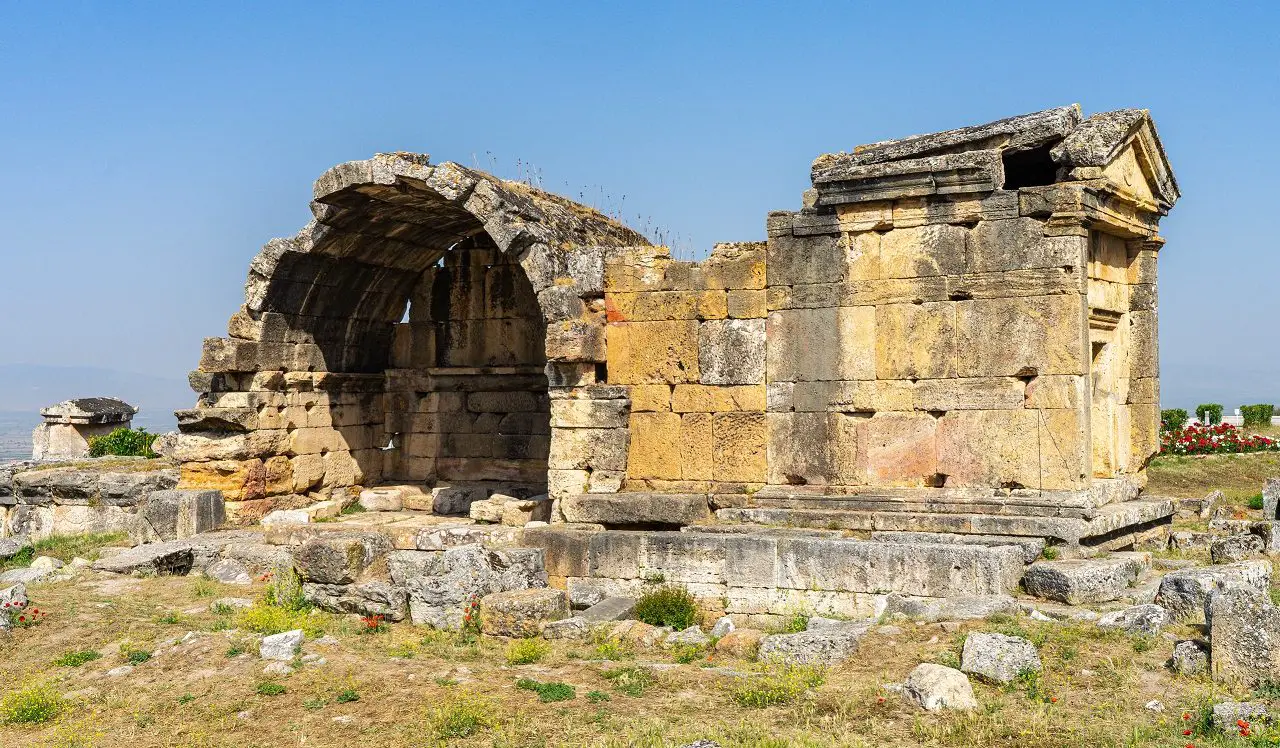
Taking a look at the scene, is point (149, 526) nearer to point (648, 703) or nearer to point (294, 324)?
point (294, 324)

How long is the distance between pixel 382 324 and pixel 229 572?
4.72 m

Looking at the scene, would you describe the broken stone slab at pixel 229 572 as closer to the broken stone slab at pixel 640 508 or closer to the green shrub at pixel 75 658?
the green shrub at pixel 75 658

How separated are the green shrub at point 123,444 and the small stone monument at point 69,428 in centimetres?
150

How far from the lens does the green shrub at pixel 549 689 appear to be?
25.4ft

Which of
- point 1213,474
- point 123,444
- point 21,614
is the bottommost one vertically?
point 21,614

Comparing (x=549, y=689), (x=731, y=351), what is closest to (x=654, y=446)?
(x=731, y=351)

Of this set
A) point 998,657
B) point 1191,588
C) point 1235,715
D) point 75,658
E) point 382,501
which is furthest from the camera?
point 382,501

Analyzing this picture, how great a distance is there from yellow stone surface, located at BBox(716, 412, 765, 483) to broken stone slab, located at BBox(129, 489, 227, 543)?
6.08m

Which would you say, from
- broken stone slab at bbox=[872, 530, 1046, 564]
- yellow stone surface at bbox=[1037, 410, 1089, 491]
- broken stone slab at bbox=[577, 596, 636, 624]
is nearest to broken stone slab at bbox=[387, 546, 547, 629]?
broken stone slab at bbox=[577, 596, 636, 624]

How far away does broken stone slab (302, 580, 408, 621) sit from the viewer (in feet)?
33.5

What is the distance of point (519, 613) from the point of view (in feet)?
31.5

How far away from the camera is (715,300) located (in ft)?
37.9

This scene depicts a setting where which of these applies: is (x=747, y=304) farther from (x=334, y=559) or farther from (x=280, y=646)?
(x=280, y=646)

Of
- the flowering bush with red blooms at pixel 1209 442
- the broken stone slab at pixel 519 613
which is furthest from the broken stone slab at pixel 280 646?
the flowering bush with red blooms at pixel 1209 442
